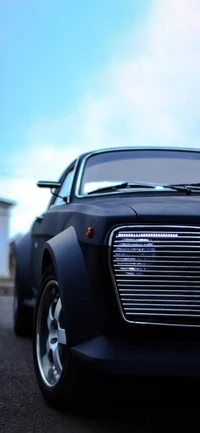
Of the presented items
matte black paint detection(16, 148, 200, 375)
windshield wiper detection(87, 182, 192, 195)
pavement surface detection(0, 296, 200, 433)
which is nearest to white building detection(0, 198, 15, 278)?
windshield wiper detection(87, 182, 192, 195)

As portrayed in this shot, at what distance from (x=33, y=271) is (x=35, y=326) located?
1397mm

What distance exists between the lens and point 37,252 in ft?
15.2

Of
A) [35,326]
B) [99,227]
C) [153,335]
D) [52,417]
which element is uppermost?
[99,227]

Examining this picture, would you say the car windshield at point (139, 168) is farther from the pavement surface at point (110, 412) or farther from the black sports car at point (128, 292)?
the pavement surface at point (110, 412)

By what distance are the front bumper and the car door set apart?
136 cm

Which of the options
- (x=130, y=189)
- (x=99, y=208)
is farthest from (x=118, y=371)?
(x=130, y=189)

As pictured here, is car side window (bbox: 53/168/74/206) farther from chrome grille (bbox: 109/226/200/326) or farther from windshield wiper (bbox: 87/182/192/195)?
chrome grille (bbox: 109/226/200/326)

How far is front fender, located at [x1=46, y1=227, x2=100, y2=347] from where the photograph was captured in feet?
8.54

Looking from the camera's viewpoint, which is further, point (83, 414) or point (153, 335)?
point (83, 414)

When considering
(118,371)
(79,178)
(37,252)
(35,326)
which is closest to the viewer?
(118,371)

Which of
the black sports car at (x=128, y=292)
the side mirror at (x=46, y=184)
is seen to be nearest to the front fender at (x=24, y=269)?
the side mirror at (x=46, y=184)

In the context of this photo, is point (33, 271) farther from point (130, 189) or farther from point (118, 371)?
point (118, 371)

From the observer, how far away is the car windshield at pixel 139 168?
4.16 metres

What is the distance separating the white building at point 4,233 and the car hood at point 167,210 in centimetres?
3229
